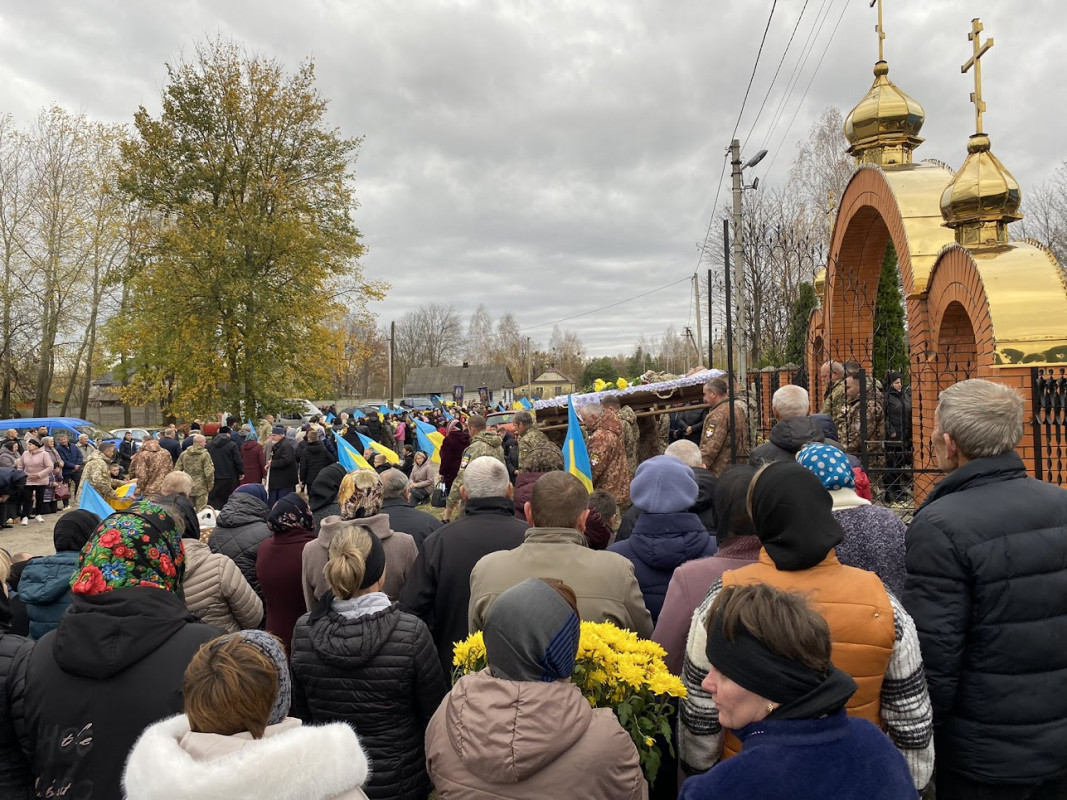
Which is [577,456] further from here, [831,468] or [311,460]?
[311,460]

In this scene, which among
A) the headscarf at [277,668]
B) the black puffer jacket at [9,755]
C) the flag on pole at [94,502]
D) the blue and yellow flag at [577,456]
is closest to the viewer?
the headscarf at [277,668]

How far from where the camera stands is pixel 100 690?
2260mm

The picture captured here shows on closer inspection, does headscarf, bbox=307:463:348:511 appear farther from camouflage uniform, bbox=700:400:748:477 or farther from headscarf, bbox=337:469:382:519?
camouflage uniform, bbox=700:400:748:477

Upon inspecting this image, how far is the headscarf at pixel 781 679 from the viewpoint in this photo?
1530mm

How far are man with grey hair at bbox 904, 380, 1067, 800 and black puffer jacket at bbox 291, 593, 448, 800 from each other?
1790 millimetres

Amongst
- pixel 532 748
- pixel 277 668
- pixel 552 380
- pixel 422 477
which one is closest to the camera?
pixel 532 748

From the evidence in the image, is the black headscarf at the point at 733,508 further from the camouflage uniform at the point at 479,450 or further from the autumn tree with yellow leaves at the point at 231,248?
the autumn tree with yellow leaves at the point at 231,248

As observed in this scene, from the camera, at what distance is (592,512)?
15.2 feet

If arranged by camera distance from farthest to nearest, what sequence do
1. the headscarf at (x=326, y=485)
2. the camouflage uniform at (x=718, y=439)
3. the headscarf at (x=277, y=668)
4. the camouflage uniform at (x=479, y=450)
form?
1. the camouflage uniform at (x=718, y=439)
2. the headscarf at (x=326, y=485)
3. the camouflage uniform at (x=479, y=450)
4. the headscarf at (x=277, y=668)

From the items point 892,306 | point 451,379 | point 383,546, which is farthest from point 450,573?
point 451,379

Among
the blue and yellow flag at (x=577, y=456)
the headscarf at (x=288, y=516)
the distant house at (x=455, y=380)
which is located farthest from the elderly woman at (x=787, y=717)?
the distant house at (x=455, y=380)

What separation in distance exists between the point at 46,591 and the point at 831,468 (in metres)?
3.50

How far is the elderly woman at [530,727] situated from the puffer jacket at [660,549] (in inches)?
58.0

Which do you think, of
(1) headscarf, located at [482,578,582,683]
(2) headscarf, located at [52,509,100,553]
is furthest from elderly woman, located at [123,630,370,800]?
(2) headscarf, located at [52,509,100,553]
